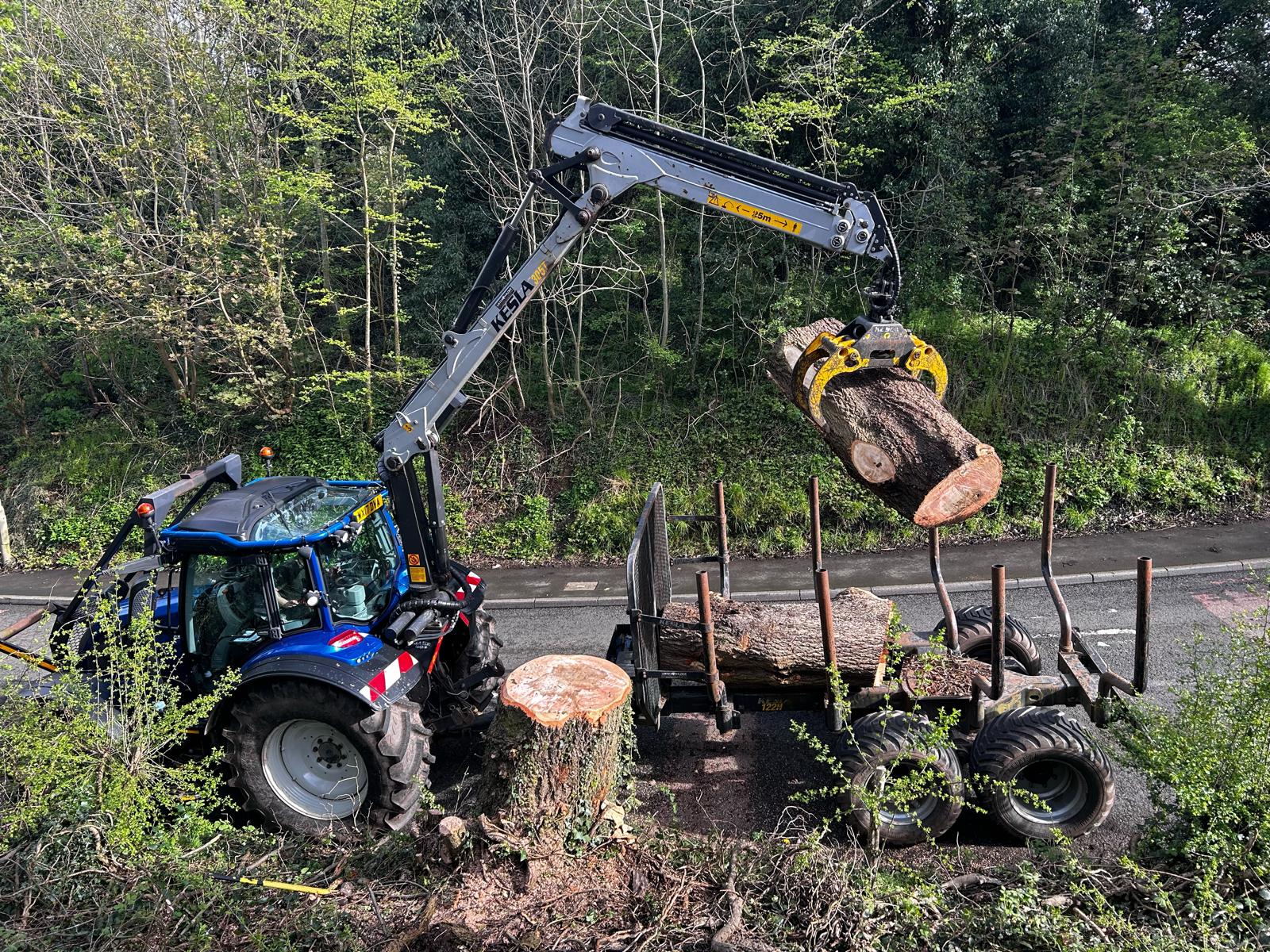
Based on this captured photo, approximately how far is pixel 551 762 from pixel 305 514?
2.42 metres

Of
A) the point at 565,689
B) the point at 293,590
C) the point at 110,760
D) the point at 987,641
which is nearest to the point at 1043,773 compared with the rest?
the point at 987,641

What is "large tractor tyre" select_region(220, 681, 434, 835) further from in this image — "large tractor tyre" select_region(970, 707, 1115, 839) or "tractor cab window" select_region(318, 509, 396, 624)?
"large tractor tyre" select_region(970, 707, 1115, 839)

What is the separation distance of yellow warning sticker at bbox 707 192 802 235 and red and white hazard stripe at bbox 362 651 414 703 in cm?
365

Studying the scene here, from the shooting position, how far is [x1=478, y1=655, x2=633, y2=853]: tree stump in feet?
14.0

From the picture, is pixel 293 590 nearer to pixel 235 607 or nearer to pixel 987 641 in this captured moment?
pixel 235 607

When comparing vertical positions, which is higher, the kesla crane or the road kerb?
the kesla crane

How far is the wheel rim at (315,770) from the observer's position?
5172 millimetres

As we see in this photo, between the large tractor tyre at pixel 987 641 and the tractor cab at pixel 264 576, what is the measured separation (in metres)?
4.41

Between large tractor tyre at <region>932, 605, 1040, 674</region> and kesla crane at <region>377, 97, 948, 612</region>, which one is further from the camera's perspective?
large tractor tyre at <region>932, 605, 1040, 674</region>

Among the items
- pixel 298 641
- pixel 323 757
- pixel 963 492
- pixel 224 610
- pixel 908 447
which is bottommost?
pixel 323 757

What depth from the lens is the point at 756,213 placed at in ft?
17.7

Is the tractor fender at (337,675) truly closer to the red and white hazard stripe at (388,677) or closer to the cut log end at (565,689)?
the red and white hazard stripe at (388,677)

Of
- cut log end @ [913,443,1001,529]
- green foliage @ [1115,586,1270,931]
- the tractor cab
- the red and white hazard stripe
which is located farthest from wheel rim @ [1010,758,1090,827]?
the tractor cab

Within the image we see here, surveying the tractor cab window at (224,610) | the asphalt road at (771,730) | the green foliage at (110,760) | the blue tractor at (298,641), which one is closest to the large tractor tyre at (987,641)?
the asphalt road at (771,730)
